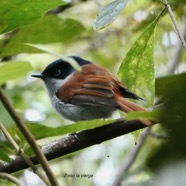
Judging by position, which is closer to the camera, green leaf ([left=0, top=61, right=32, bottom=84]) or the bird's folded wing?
green leaf ([left=0, top=61, right=32, bottom=84])

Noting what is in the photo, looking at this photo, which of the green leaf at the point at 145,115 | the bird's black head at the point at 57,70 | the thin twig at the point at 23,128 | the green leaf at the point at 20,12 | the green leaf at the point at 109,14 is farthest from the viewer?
the bird's black head at the point at 57,70

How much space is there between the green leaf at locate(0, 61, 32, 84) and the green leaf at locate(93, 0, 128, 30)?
50 cm

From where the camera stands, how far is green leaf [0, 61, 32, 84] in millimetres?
1333

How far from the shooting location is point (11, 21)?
158cm

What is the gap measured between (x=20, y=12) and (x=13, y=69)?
280 millimetres

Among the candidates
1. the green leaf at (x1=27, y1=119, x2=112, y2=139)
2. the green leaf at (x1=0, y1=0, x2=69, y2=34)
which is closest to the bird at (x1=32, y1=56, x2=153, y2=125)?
the green leaf at (x1=0, y1=0, x2=69, y2=34)

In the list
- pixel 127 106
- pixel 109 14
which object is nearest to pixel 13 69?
pixel 109 14

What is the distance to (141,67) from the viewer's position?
2.08 metres

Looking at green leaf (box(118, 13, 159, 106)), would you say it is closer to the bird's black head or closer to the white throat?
the white throat

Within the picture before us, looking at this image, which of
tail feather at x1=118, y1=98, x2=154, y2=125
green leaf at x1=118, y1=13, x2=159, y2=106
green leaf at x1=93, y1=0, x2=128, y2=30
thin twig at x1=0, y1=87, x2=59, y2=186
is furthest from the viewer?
tail feather at x1=118, y1=98, x2=154, y2=125

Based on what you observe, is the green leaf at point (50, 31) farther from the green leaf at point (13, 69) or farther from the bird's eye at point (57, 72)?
the bird's eye at point (57, 72)

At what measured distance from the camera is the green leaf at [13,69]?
1.33m

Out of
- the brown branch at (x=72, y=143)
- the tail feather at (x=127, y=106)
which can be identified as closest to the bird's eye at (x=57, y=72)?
the tail feather at (x=127, y=106)

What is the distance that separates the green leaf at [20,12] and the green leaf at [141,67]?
60cm
